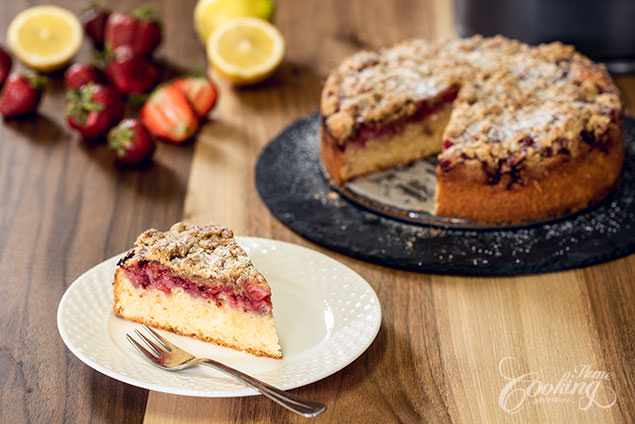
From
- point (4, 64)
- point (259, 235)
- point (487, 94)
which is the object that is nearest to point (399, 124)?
point (487, 94)

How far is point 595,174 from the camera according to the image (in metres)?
3.36

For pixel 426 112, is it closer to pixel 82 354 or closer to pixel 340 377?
pixel 340 377

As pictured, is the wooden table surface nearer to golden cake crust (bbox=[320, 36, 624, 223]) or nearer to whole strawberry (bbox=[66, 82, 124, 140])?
whole strawberry (bbox=[66, 82, 124, 140])

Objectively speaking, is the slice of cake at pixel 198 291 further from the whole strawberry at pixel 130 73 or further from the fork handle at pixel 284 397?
the whole strawberry at pixel 130 73

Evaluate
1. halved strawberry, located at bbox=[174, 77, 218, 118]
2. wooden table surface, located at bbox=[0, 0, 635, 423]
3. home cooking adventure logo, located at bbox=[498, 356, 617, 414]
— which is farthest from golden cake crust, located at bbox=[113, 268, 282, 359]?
halved strawberry, located at bbox=[174, 77, 218, 118]

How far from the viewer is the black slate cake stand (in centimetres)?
306

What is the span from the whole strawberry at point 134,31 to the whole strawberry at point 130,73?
0.55 feet

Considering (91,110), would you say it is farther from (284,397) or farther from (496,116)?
(284,397)

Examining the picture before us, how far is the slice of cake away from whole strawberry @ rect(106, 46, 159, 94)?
1854mm

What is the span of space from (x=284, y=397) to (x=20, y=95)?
2.67 meters

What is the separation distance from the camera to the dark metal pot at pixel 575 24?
4172mm

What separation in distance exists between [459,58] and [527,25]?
0.58 m

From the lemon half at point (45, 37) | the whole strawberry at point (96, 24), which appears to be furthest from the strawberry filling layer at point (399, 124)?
the whole strawberry at point (96, 24)

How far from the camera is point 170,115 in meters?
4.04
